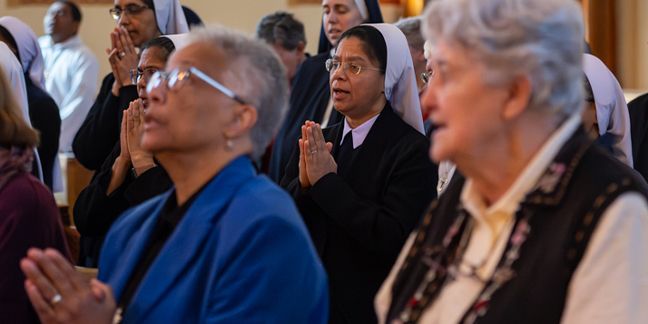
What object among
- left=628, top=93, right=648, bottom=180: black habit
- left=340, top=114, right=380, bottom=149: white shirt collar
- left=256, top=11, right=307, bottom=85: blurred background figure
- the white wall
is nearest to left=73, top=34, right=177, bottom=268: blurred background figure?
left=340, top=114, right=380, bottom=149: white shirt collar

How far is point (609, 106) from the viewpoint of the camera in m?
3.02

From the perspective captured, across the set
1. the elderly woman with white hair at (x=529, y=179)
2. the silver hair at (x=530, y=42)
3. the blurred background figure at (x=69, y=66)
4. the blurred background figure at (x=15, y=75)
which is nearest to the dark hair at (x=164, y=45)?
the blurred background figure at (x=15, y=75)

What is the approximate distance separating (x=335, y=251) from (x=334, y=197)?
0.25 meters

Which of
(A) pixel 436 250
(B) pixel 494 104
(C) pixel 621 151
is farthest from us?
(C) pixel 621 151

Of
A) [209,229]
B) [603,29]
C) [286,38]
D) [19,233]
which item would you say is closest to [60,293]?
[209,229]

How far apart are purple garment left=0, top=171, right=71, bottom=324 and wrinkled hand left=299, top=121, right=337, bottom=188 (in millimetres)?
994

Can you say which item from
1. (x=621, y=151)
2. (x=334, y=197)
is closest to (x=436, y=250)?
(x=334, y=197)

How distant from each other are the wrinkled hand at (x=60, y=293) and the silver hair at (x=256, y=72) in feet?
2.00

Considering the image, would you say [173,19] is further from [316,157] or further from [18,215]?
[18,215]

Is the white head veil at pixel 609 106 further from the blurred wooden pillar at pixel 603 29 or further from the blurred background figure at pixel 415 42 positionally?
the blurred wooden pillar at pixel 603 29

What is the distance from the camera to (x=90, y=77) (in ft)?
27.3

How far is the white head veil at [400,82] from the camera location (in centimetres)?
320

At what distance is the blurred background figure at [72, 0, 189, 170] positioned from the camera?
12.2 feet

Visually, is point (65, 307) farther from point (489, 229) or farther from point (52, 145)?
point (52, 145)
